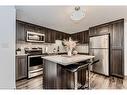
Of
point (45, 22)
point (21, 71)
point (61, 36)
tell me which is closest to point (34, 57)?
point (21, 71)

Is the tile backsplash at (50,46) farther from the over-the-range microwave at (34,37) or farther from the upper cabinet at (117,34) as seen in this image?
the upper cabinet at (117,34)

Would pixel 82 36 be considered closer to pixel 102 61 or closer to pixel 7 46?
pixel 102 61

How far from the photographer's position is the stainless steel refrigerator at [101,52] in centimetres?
407

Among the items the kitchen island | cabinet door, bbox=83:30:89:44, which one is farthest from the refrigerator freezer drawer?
the kitchen island

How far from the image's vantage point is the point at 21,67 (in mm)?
3543

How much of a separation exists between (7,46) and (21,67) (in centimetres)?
122

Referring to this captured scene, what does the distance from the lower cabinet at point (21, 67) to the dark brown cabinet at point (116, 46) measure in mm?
2797

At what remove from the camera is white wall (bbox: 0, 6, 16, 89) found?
2.43m

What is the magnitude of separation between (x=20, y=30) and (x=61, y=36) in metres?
2.25

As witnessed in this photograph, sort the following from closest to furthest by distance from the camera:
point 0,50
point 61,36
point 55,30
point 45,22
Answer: point 0,50
point 45,22
point 55,30
point 61,36

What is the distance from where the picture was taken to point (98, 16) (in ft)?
12.3

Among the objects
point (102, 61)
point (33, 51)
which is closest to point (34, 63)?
point (33, 51)

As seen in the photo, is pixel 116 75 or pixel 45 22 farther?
pixel 45 22

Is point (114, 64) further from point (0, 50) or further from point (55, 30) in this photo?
point (0, 50)
